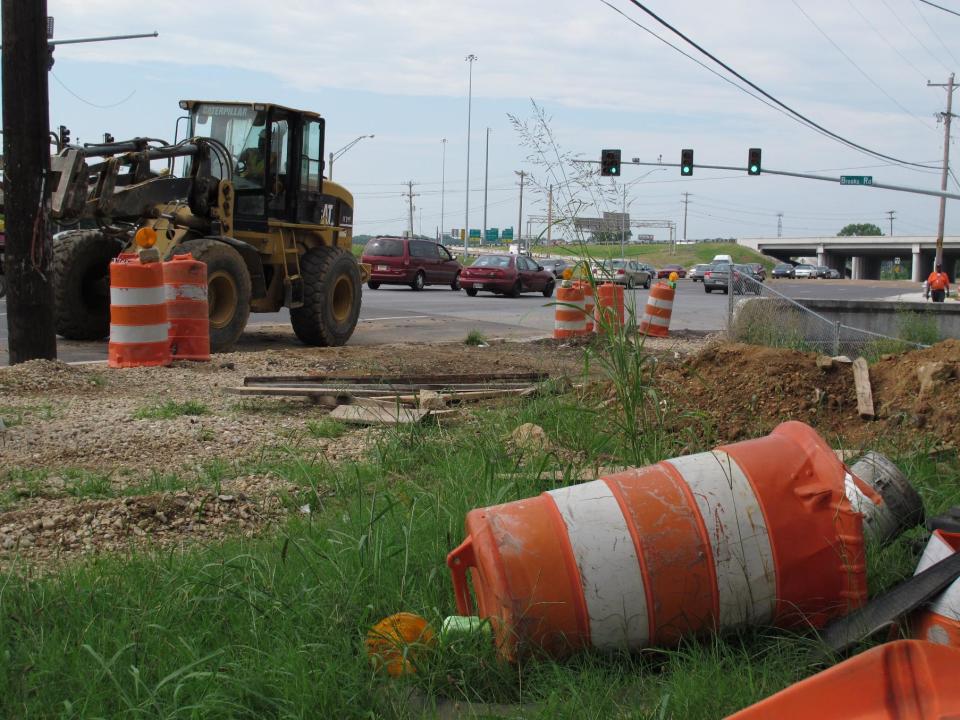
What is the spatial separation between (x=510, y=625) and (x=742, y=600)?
81 cm

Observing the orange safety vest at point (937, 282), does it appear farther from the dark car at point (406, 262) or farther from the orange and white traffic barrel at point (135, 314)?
the orange and white traffic barrel at point (135, 314)

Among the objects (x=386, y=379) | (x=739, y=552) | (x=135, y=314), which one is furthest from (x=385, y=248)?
(x=739, y=552)

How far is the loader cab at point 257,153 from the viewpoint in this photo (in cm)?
1317

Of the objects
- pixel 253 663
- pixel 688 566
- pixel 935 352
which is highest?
pixel 935 352

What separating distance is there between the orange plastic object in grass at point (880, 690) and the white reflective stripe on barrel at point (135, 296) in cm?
821

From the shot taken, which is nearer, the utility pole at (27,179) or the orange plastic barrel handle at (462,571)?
the orange plastic barrel handle at (462,571)

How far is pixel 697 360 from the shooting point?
7.86 metres

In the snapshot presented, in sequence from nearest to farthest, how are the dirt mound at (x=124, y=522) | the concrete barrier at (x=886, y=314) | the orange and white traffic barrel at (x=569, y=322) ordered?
1. the dirt mound at (x=124, y=522)
2. the concrete barrier at (x=886, y=314)
3. the orange and white traffic barrel at (x=569, y=322)

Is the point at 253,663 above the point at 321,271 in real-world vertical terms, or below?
below

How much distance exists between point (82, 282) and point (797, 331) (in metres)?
8.92

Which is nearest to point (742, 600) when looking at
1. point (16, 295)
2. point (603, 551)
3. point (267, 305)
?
point (603, 551)

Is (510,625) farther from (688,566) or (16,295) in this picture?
(16,295)

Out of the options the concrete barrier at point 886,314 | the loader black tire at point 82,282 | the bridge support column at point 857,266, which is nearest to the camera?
the loader black tire at point 82,282

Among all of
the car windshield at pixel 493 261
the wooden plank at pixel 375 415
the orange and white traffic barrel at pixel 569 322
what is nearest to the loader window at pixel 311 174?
the orange and white traffic barrel at pixel 569 322
